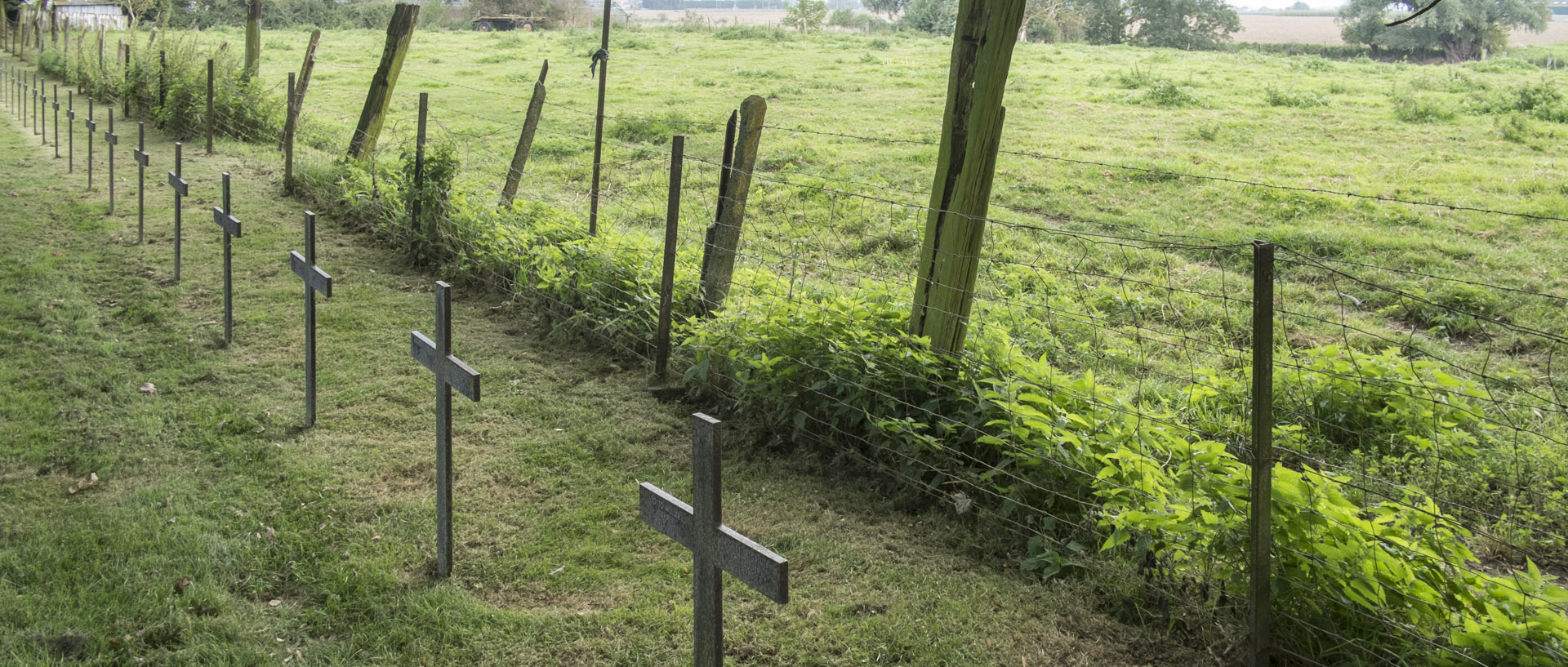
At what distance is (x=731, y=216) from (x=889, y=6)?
2728 inches

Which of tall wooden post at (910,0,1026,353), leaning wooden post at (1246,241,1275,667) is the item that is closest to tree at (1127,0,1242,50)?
tall wooden post at (910,0,1026,353)

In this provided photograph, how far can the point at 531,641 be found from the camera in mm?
3908

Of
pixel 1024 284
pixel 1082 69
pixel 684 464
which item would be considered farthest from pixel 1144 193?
pixel 1082 69

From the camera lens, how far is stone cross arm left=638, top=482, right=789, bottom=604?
8.22 feet

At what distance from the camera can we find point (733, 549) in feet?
8.67

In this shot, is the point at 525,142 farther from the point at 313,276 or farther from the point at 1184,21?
the point at 1184,21

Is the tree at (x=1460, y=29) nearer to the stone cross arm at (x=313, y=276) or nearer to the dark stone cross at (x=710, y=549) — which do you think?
the stone cross arm at (x=313, y=276)

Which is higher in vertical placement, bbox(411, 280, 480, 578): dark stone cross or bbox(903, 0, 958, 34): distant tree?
bbox(903, 0, 958, 34): distant tree

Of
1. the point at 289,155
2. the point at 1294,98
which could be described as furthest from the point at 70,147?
the point at 1294,98

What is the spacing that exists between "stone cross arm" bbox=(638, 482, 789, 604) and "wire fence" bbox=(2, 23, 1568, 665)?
5.54ft

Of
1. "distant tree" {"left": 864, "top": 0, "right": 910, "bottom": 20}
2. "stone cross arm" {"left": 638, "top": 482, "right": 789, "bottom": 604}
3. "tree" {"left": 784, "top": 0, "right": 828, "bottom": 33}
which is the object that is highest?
"distant tree" {"left": 864, "top": 0, "right": 910, "bottom": 20}

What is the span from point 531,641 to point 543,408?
242cm

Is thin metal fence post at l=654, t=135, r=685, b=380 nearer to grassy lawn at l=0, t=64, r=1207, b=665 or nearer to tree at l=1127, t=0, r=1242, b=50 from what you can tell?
grassy lawn at l=0, t=64, r=1207, b=665

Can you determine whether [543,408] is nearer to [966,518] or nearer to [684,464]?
[684,464]
